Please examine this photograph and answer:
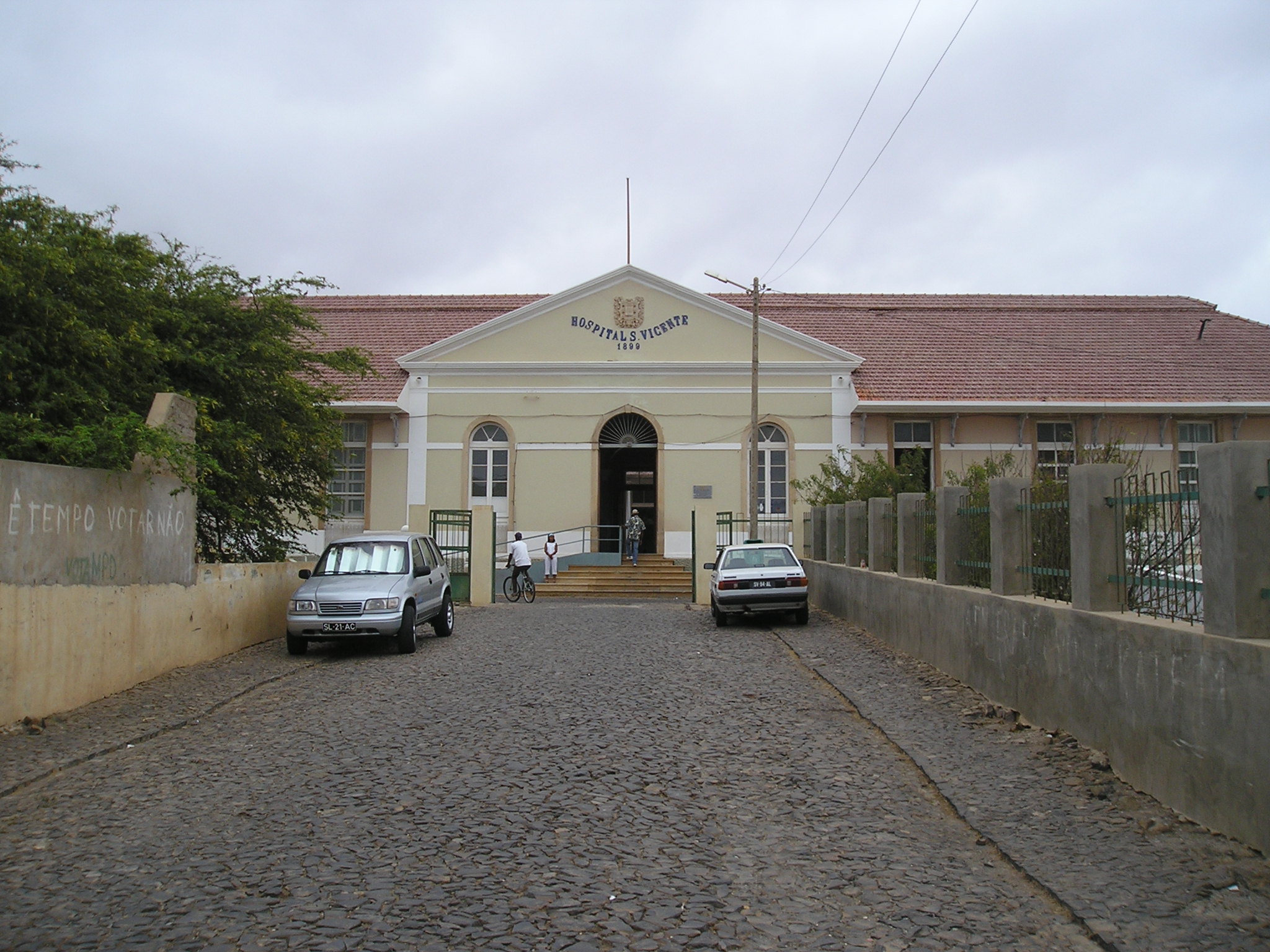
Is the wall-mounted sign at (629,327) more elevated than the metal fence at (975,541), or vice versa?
the wall-mounted sign at (629,327)

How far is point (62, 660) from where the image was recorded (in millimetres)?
9312

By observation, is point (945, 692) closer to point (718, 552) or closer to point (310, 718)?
point (310, 718)

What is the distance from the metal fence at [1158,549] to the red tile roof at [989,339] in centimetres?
2170

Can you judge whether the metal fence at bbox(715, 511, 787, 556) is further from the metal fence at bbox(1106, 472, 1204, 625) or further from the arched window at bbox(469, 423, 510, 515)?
the metal fence at bbox(1106, 472, 1204, 625)

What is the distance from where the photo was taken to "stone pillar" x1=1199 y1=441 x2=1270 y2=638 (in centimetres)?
555

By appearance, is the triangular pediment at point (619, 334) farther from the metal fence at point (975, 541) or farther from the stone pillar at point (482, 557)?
the metal fence at point (975, 541)

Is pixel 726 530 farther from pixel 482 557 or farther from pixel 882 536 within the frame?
pixel 882 536

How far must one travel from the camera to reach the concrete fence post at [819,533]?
70.6 feet

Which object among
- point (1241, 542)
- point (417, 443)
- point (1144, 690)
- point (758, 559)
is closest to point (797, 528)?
point (758, 559)

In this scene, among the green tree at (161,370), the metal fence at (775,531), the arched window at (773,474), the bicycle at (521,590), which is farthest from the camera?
the arched window at (773,474)

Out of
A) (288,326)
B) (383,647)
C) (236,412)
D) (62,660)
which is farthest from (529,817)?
(288,326)

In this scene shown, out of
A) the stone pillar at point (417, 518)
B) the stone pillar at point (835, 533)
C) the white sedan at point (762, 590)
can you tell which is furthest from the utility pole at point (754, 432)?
the stone pillar at point (417, 518)

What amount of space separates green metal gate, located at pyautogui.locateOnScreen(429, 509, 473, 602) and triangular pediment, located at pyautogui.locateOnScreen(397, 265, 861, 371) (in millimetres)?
7834

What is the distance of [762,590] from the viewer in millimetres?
17094
